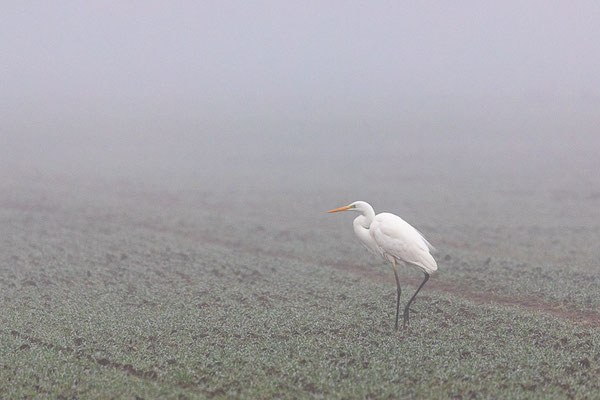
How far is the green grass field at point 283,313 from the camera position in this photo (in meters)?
8.55

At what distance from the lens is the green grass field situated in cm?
855

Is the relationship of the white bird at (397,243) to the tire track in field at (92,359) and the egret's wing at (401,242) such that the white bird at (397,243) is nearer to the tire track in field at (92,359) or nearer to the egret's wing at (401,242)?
the egret's wing at (401,242)

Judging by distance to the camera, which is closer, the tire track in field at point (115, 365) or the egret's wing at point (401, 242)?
the tire track in field at point (115, 365)

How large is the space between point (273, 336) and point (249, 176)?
3734 cm

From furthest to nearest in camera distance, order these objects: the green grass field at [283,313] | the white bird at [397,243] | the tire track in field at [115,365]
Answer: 1. the white bird at [397,243]
2. the green grass field at [283,313]
3. the tire track in field at [115,365]

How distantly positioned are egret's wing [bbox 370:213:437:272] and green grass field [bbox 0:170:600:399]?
1423mm

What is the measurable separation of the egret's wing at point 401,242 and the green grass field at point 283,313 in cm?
142

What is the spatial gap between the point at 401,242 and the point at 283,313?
3.18 metres

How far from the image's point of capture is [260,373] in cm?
878

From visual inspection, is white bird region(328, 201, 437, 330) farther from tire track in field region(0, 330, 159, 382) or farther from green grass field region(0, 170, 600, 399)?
tire track in field region(0, 330, 159, 382)

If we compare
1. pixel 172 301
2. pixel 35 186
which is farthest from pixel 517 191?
pixel 35 186

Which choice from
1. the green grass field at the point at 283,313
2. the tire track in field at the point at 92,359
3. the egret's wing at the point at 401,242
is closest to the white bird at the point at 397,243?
the egret's wing at the point at 401,242

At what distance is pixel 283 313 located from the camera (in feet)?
38.7

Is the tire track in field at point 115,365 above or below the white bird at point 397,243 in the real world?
below
